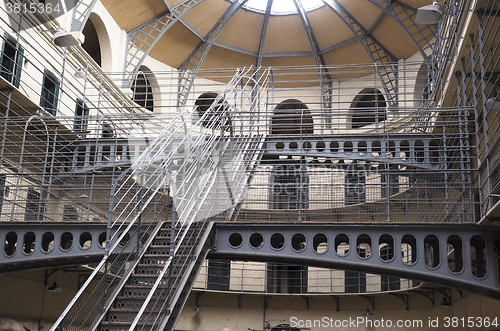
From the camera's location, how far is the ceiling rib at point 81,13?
408 inches

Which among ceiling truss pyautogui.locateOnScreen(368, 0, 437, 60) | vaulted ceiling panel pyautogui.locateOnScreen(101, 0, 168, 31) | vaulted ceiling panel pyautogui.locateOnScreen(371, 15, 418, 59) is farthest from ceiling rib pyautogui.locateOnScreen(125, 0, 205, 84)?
vaulted ceiling panel pyautogui.locateOnScreen(371, 15, 418, 59)

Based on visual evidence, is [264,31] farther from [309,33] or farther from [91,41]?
[91,41]

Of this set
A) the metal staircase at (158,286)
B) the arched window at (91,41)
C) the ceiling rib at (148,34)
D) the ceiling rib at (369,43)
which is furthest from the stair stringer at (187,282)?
the ceiling rib at (369,43)

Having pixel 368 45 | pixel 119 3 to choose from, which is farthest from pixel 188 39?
pixel 368 45

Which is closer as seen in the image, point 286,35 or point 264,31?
point 264,31

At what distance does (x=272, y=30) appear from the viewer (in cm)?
1519

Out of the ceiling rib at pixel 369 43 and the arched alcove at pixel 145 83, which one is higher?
the ceiling rib at pixel 369 43

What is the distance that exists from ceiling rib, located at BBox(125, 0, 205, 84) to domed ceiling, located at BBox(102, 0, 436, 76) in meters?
0.02

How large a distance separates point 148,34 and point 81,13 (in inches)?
103

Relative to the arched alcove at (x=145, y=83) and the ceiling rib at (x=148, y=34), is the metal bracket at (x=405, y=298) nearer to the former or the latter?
the arched alcove at (x=145, y=83)

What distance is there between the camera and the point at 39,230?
717 cm

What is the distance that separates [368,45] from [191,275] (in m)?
10.1

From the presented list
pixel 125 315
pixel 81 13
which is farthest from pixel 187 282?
pixel 81 13

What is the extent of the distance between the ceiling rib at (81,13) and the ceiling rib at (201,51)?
3655mm
